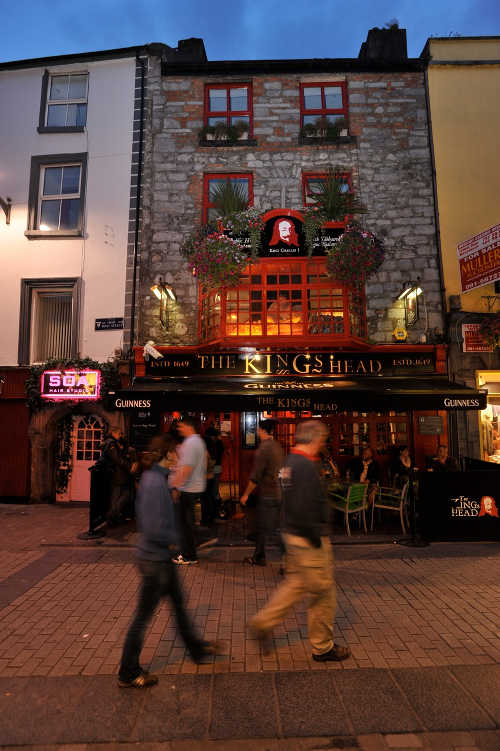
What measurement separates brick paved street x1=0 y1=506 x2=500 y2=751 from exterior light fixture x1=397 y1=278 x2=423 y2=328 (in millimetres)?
5993

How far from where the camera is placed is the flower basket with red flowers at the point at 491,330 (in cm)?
1025

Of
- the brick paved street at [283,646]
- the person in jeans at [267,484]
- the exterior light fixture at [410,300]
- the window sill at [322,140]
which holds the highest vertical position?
the window sill at [322,140]

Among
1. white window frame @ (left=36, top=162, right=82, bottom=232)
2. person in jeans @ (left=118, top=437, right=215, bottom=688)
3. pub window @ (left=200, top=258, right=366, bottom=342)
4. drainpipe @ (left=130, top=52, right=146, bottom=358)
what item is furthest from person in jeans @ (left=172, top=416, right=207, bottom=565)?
white window frame @ (left=36, top=162, right=82, bottom=232)

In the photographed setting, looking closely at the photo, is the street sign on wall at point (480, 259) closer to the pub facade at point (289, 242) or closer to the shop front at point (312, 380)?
the pub facade at point (289, 242)

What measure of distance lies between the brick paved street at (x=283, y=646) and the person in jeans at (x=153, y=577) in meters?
0.18

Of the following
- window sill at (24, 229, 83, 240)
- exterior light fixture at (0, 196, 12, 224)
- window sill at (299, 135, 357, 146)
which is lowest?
window sill at (24, 229, 83, 240)

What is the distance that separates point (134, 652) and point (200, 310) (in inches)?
345

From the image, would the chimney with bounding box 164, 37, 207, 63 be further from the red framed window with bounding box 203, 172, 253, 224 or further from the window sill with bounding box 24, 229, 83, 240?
the window sill with bounding box 24, 229, 83, 240

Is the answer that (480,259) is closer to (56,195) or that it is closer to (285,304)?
(285,304)

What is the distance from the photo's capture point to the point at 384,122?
1167 centimetres

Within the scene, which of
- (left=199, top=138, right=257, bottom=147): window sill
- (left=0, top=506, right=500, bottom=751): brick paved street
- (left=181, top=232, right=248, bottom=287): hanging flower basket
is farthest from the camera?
(left=199, top=138, right=257, bottom=147): window sill

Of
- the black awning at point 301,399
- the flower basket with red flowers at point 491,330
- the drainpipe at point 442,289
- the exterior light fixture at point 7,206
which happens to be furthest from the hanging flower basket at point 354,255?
the exterior light fixture at point 7,206

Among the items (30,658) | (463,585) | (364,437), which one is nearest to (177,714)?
(30,658)

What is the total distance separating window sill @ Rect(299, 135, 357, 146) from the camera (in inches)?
457
